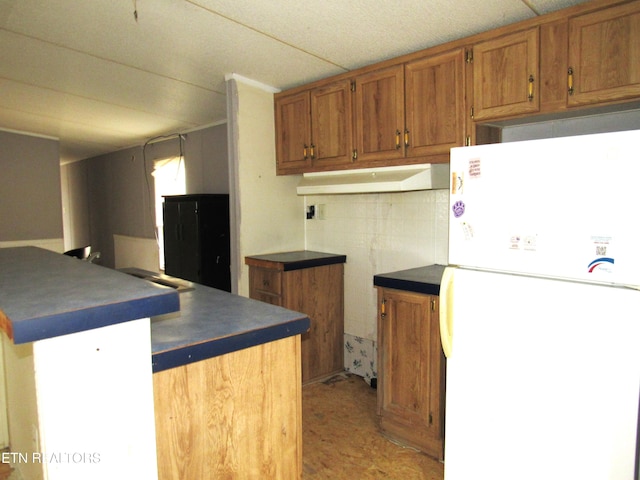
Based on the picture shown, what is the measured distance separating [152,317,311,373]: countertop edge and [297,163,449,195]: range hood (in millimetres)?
1308

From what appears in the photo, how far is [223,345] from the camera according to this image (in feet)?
4.51

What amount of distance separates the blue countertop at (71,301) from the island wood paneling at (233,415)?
0.27 meters

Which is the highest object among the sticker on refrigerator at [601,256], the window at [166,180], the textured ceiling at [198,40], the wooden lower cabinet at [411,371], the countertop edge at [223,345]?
the textured ceiling at [198,40]

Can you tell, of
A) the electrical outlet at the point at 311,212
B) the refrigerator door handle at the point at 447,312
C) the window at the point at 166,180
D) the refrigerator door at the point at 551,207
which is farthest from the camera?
the window at the point at 166,180

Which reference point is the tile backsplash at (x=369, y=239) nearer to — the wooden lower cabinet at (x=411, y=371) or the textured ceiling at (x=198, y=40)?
the wooden lower cabinet at (x=411, y=371)

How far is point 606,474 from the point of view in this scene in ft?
4.78

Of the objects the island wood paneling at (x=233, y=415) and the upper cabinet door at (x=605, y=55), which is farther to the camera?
the upper cabinet door at (x=605, y=55)

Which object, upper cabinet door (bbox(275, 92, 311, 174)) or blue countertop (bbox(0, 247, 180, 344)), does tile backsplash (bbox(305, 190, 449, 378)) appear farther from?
blue countertop (bbox(0, 247, 180, 344))

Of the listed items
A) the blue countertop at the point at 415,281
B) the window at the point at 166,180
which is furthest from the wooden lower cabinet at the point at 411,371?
the window at the point at 166,180

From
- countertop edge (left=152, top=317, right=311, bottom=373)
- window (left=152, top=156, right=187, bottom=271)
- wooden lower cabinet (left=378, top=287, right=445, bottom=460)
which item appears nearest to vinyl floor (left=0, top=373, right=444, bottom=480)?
wooden lower cabinet (left=378, top=287, right=445, bottom=460)

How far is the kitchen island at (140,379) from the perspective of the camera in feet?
3.52

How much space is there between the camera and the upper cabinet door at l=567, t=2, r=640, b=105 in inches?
69.6

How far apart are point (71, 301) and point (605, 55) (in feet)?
7.34

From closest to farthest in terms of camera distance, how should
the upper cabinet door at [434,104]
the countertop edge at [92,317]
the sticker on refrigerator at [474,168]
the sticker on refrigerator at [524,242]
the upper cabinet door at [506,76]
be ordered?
the countertop edge at [92,317], the sticker on refrigerator at [524,242], the sticker on refrigerator at [474,168], the upper cabinet door at [506,76], the upper cabinet door at [434,104]
